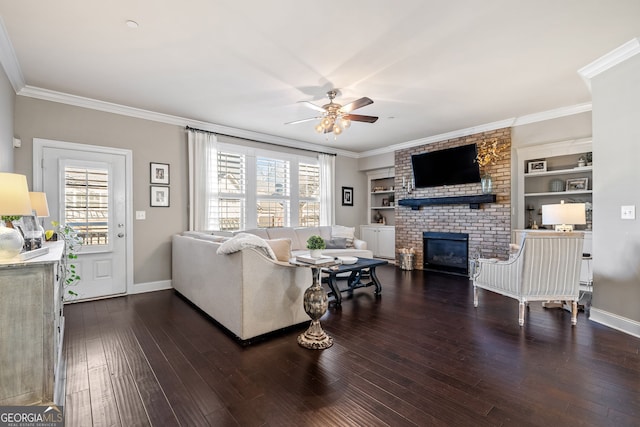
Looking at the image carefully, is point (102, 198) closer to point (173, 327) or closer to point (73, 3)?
point (173, 327)

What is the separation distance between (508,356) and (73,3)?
14.1 feet

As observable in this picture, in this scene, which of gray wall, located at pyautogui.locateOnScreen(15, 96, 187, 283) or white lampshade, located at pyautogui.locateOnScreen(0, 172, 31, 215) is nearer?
white lampshade, located at pyautogui.locateOnScreen(0, 172, 31, 215)

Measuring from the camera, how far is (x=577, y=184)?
472 centimetres

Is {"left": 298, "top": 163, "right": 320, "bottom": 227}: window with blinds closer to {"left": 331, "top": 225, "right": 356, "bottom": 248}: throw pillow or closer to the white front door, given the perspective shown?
{"left": 331, "top": 225, "right": 356, "bottom": 248}: throw pillow

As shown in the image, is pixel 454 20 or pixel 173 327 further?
pixel 173 327

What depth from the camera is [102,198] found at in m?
4.12

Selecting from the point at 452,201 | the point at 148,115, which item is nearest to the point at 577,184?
the point at 452,201

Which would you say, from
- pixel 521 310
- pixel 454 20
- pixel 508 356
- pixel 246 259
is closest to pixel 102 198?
pixel 246 259

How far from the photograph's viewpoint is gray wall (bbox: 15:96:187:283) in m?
3.67

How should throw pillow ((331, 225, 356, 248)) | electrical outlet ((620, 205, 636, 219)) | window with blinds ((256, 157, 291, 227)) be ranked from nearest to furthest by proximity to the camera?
electrical outlet ((620, 205, 636, 219)) < window with blinds ((256, 157, 291, 227)) < throw pillow ((331, 225, 356, 248))

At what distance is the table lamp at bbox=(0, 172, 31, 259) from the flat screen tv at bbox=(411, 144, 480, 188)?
5.79 meters

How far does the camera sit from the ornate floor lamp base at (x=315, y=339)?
2.58 meters

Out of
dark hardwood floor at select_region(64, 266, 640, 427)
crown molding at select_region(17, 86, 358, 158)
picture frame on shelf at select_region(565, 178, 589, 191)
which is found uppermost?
crown molding at select_region(17, 86, 358, 158)
